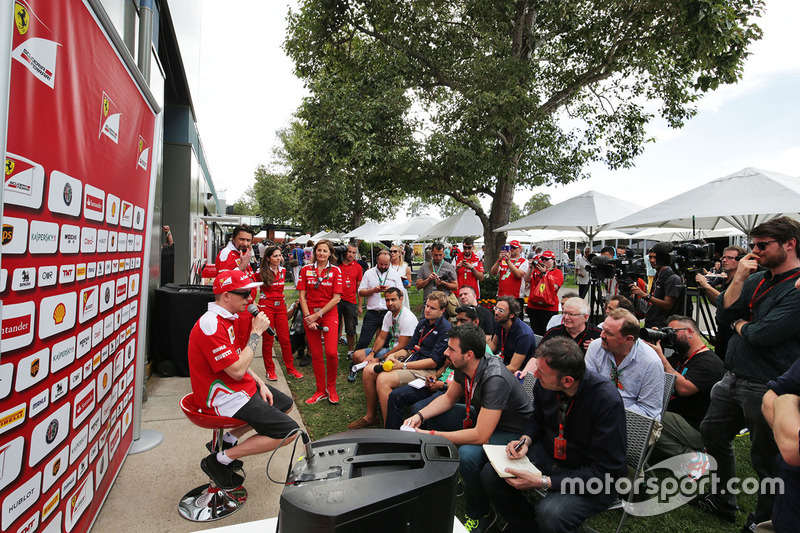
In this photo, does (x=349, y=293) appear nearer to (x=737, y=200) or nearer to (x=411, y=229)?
(x=737, y=200)

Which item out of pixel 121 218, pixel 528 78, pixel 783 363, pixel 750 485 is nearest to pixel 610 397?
pixel 783 363

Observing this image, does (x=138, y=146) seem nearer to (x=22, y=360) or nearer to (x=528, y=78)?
(x=22, y=360)

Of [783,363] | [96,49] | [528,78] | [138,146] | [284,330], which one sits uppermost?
[528,78]

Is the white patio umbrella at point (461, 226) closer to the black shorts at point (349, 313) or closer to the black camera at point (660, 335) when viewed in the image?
the black shorts at point (349, 313)

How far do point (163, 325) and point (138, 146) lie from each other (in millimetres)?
3000

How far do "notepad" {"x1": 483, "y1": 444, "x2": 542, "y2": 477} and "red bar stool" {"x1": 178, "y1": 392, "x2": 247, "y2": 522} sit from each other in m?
1.61

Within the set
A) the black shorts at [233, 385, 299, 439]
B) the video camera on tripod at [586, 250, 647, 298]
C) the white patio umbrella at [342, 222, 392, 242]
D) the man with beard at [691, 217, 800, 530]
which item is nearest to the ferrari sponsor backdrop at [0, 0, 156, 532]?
the black shorts at [233, 385, 299, 439]

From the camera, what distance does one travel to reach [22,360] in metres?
1.58

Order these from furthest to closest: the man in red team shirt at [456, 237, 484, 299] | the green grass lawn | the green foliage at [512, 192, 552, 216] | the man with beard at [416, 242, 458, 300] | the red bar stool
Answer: the green foliage at [512, 192, 552, 216]
the man in red team shirt at [456, 237, 484, 299]
the man with beard at [416, 242, 458, 300]
the green grass lawn
the red bar stool

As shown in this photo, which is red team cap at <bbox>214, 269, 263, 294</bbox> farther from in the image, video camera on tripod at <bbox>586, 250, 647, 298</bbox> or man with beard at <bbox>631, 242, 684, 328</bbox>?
man with beard at <bbox>631, 242, 684, 328</bbox>

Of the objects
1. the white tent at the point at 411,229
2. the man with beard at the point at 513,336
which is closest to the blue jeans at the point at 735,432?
the man with beard at the point at 513,336

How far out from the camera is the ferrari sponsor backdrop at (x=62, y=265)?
4.93 feet

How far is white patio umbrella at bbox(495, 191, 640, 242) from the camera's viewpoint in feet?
25.3

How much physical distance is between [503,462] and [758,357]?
6.01ft
